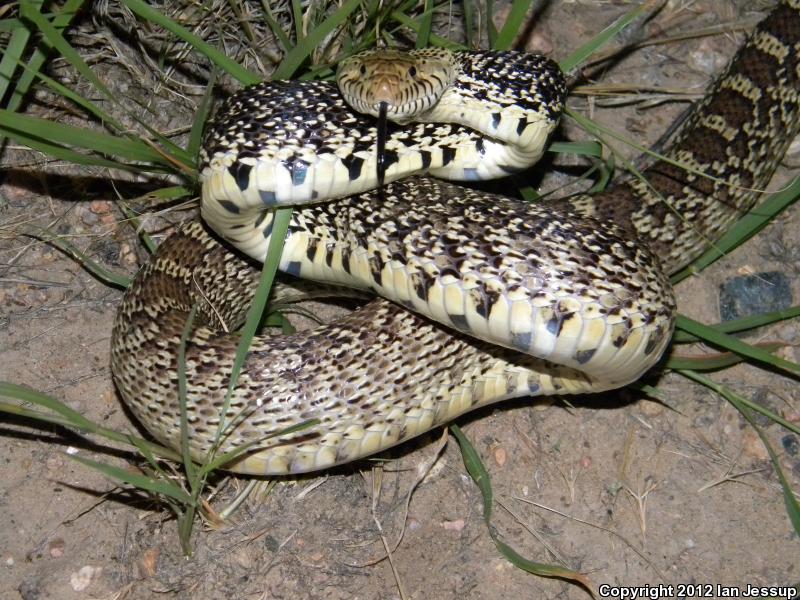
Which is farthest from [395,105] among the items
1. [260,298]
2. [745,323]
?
[745,323]

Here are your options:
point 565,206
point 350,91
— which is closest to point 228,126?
point 350,91

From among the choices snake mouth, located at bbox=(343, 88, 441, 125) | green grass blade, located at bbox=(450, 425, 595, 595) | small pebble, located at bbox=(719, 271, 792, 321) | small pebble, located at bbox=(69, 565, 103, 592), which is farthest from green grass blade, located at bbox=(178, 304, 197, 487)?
small pebble, located at bbox=(719, 271, 792, 321)

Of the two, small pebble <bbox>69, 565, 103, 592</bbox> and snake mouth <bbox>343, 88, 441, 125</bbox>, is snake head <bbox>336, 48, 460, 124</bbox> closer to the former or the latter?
snake mouth <bbox>343, 88, 441, 125</bbox>

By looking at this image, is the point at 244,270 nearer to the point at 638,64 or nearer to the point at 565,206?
the point at 565,206

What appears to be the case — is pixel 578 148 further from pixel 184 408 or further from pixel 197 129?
pixel 184 408

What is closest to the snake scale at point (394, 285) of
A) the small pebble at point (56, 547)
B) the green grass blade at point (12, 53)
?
the small pebble at point (56, 547)
